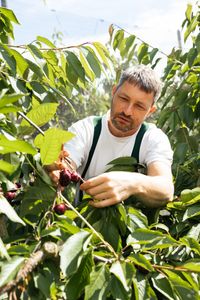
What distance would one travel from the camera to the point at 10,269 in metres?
0.79

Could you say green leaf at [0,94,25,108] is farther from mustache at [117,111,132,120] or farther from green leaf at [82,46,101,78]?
mustache at [117,111,132,120]

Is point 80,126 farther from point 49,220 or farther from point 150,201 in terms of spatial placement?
point 49,220

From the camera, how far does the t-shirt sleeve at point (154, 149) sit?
61.5 inches

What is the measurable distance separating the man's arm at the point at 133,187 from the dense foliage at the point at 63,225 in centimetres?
3

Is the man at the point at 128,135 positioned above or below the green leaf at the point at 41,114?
below

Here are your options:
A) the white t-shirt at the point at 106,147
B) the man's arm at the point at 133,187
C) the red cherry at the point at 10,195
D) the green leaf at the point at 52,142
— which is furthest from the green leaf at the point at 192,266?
the white t-shirt at the point at 106,147

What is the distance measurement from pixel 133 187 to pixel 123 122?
18.8 inches

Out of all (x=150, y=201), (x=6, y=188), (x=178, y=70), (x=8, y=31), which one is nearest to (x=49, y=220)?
(x=6, y=188)

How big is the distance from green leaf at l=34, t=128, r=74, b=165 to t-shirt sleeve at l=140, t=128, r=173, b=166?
0.58 metres

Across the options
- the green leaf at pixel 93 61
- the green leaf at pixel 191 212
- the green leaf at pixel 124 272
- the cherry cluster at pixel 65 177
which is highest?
the green leaf at pixel 93 61

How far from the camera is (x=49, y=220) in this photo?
101cm

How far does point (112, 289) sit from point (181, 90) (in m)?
1.69

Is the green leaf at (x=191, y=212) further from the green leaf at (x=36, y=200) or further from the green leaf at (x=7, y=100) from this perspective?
the green leaf at (x=7, y=100)

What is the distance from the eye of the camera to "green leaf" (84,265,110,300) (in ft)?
2.91
